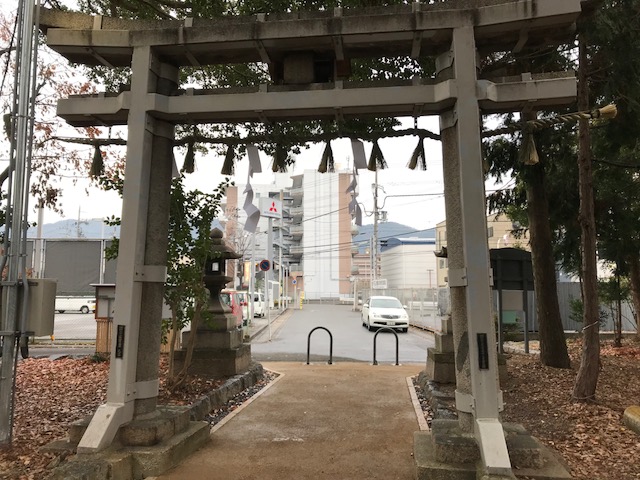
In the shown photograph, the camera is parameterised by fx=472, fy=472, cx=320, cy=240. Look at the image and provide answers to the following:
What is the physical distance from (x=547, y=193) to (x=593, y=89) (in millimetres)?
2558

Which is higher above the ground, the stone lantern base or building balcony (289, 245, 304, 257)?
building balcony (289, 245, 304, 257)

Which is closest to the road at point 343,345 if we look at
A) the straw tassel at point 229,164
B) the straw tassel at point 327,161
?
the straw tassel at point 327,161

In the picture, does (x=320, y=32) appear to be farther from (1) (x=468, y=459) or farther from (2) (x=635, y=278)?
(2) (x=635, y=278)

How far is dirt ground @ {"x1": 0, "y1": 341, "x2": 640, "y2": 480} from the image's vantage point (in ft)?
14.3

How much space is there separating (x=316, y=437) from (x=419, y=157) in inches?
129

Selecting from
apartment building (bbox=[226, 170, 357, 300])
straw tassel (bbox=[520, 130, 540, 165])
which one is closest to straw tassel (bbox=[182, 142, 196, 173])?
straw tassel (bbox=[520, 130, 540, 165])

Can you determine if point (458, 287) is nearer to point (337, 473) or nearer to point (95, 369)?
point (337, 473)

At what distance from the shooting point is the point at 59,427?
5.38 meters

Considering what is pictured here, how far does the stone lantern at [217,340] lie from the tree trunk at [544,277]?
592 centimetres

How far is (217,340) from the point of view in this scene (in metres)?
7.91

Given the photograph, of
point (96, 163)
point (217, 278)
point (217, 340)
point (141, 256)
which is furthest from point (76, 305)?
point (141, 256)

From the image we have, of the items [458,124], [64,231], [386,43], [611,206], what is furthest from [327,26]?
[64,231]

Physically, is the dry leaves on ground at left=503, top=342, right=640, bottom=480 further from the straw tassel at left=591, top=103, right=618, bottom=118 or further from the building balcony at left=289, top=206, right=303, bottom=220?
the building balcony at left=289, top=206, right=303, bottom=220

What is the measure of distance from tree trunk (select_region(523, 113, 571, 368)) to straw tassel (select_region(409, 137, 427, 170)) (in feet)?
17.6
